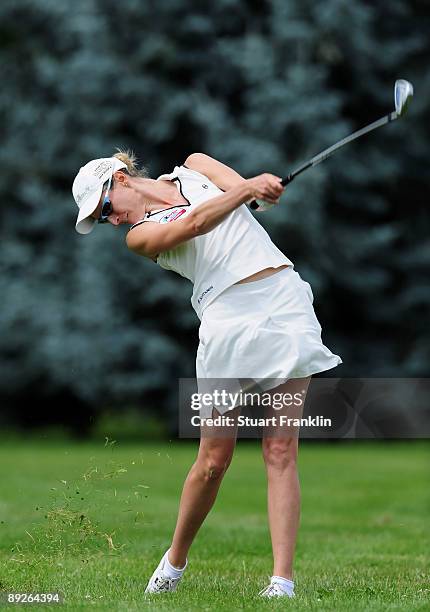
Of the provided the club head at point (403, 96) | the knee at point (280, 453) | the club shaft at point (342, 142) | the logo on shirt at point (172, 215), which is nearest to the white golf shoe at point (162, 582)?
the knee at point (280, 453)

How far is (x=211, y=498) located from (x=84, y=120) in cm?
1229

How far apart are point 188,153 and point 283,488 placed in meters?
12.0

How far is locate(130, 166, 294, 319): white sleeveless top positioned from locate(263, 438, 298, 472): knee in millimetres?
576

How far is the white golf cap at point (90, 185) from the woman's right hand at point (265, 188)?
0.65 meters

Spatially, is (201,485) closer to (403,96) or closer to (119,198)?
(119,198)

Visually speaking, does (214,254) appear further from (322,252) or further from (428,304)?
(428,304)

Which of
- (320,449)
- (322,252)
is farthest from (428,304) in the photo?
(320,449)

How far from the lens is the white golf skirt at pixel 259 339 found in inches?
170

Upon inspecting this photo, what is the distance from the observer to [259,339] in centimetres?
431

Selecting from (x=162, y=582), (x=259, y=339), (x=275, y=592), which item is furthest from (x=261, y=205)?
(x=162, y=582)

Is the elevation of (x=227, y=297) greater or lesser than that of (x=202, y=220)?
lesser

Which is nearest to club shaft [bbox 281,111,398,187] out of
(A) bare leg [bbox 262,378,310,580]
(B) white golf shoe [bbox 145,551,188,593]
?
(A) bare leg [bbox 262,378,310,580]

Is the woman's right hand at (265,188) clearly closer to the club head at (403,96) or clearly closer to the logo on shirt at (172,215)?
the logo on shirt at (172,215)

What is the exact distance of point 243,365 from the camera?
4.32 meters
